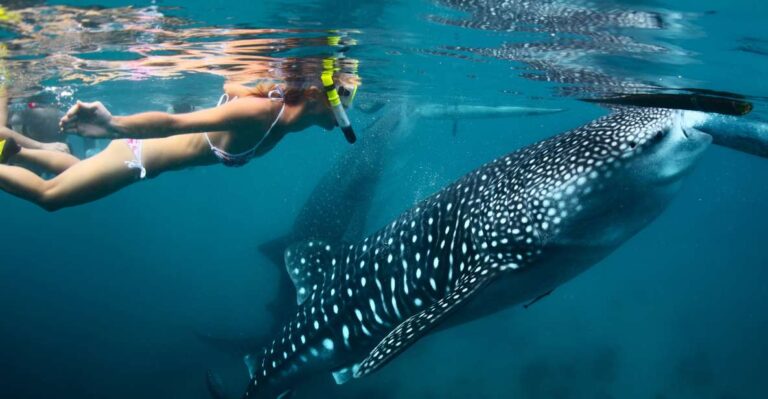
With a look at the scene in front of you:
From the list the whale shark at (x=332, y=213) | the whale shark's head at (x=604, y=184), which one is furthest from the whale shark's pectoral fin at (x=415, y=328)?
the whale shark at (x=332, y=213)

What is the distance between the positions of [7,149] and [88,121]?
2.08m

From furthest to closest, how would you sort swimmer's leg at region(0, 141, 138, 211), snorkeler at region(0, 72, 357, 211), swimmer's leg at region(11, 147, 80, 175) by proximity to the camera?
swimmer's leg at region(11, 147, 80, 175), swimmer's leg at region(0, 141, 138, 211), snorkeler at region(0, 72, 357, 211)

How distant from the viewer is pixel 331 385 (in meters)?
11.5

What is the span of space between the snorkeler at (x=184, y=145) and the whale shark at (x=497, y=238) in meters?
1.47

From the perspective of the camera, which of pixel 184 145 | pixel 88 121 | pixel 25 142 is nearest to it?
pixel 88 121

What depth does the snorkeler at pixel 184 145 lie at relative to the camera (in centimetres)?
530

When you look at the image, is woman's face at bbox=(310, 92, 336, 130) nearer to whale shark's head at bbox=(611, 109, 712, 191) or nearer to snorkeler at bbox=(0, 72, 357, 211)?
snorkeler at bbox=(0, 72, 357, 211)

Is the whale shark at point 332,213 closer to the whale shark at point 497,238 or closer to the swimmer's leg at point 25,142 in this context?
the whale shark at point 497,238

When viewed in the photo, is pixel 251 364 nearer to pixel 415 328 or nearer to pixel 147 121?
pixel 147 121

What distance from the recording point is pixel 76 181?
5938 mm

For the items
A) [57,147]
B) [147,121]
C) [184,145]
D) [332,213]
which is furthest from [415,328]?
[332,213]

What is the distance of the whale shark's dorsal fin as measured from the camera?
20.6 feet

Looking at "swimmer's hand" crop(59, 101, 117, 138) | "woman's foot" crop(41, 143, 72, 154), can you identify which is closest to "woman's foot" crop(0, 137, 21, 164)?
"woman's foot" crop(41, 143, 72, 154)

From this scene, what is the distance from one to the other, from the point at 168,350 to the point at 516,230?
1398cm
